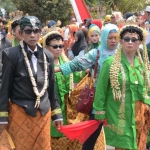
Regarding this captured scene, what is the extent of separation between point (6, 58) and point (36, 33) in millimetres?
413

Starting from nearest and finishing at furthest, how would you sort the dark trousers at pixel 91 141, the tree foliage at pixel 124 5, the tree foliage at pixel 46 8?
the dark trousers at pixel 91 141
the tree foliage at pixel 124 5
the tree foliage at pixel 46 8

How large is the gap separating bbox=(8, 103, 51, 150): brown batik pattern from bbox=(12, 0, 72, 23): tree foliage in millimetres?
23993

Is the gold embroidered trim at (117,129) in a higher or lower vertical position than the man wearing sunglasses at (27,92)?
lower

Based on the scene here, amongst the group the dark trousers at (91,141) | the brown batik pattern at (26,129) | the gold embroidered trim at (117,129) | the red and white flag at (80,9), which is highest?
the red and white flag at (80,9)

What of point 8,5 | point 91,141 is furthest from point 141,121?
point 8,5

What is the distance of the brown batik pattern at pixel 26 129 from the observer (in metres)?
4.73

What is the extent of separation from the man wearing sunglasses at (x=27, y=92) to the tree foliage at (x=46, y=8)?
23.8 meters

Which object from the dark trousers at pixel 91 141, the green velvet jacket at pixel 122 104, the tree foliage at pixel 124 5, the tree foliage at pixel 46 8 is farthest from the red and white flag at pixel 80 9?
the tree foliage at pixel 46 8

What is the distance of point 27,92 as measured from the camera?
470cm

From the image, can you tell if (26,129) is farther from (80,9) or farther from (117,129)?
(80,9)

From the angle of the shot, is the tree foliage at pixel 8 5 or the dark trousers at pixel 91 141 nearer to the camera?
the dark trousers at pixel 91 141

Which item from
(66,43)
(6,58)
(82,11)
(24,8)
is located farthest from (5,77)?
(24,8)

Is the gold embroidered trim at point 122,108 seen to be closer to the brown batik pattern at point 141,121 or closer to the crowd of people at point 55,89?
the crowd of people at point 55,89

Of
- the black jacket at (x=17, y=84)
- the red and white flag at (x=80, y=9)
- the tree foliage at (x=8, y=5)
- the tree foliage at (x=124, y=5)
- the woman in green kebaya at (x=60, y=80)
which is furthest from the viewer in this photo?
the tree foliage at (x=8, y=5)
